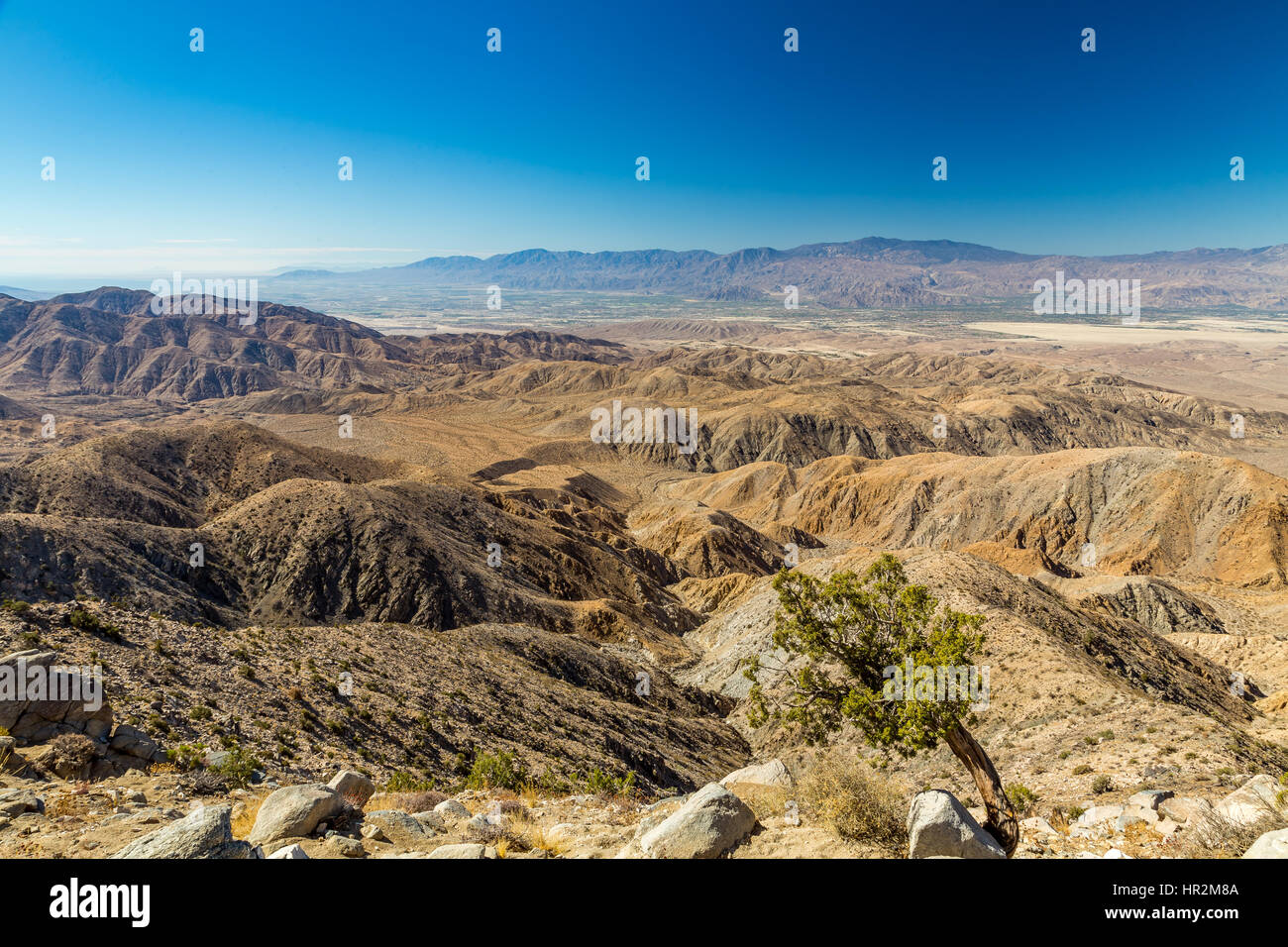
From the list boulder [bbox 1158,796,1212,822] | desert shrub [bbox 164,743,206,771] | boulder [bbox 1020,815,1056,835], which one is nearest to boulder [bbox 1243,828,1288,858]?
boulder [bbox 1158,796,1212,822]

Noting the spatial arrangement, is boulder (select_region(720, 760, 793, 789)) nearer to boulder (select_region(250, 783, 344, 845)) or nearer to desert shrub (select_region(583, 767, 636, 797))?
desert shrub (select_region(583, 767, 636, 797))

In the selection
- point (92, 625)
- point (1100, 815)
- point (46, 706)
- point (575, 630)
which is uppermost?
point (46, 706)

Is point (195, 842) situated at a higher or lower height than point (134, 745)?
higher

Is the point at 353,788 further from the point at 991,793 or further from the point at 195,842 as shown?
the point at 991,793

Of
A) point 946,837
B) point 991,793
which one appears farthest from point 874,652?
point 946,837
